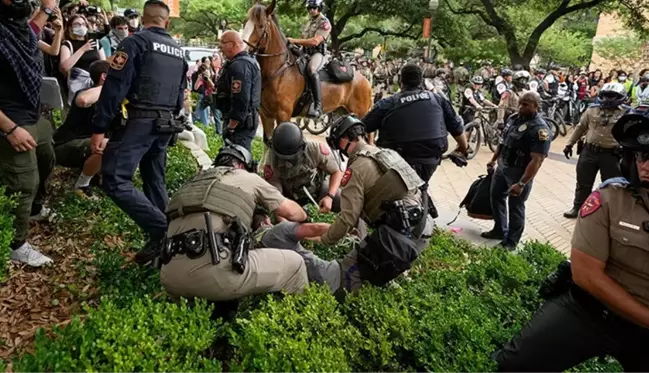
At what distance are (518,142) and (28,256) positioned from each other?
4650mm

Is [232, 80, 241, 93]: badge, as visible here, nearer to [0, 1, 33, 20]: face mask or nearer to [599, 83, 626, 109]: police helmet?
[0, 1, 33, 20]: face mask

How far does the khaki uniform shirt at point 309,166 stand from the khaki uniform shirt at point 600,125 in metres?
3.89

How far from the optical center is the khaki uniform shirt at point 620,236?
7.57ft

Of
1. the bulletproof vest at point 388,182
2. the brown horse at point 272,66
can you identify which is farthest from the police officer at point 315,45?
the bulletproof vest at point 388,182

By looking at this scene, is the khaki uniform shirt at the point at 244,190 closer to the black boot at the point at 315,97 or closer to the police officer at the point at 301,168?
the police officer at the point at 301,168

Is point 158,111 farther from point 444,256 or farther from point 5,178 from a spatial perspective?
point 444,256

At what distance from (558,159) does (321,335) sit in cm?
1039

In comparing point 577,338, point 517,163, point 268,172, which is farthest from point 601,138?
point 577,338

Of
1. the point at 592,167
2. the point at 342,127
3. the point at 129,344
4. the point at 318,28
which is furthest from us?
the point at 318,28

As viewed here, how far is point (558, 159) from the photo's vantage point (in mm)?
11539

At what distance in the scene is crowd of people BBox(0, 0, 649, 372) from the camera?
2.43 metres

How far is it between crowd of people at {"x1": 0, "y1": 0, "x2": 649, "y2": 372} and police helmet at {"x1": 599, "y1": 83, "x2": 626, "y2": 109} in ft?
5.84

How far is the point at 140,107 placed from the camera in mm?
3701

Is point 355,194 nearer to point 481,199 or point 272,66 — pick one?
point 481,199
